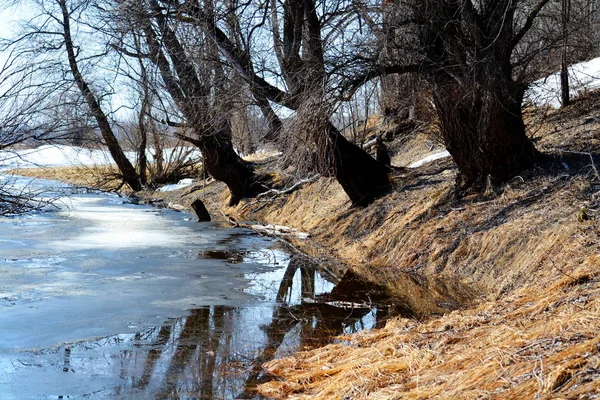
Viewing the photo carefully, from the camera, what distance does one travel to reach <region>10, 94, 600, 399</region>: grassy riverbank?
4648 millimetres

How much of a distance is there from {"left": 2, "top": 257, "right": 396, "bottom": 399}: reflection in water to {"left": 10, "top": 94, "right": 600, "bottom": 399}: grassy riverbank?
1.41 ft

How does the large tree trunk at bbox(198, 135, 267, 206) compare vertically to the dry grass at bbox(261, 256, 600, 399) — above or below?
above

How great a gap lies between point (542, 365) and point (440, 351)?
1.41 m

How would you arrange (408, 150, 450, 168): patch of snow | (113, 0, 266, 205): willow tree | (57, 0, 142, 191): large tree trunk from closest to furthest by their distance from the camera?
(113, 0, 266, 205): willow tree < (408, 150, 450, 168): patch of snow < (57, 0, 142, 191): large tree trunk

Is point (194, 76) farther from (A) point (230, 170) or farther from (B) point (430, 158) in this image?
(B) point (430, 158)

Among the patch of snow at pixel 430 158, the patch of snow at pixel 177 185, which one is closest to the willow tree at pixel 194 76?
the patch of snow at pixel 430 158

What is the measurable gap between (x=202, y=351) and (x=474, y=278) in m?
4.11

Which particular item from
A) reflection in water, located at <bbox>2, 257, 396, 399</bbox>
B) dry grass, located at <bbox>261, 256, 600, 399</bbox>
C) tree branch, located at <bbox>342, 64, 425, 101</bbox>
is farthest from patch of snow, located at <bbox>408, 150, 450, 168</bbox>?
dry grass, located at <bbox>261, 256, 600, 399</bbox>

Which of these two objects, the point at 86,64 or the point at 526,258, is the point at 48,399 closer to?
the point at 526,258

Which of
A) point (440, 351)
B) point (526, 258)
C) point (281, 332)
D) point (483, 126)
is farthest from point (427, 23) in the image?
point (440, 351)

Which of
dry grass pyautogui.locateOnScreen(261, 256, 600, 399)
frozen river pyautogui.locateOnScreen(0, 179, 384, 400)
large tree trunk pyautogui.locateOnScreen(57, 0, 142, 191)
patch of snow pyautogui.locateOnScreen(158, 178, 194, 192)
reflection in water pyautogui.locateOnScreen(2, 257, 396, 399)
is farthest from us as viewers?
A: patch of snow pyautogui.locateOnScreen(158, 178, 194, 192)

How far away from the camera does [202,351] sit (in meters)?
7.09

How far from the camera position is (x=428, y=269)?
34.7 ft

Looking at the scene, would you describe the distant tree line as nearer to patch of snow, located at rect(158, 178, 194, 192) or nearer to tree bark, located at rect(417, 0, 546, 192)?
tree bark, located at rect(417, 0, 546, 192)
